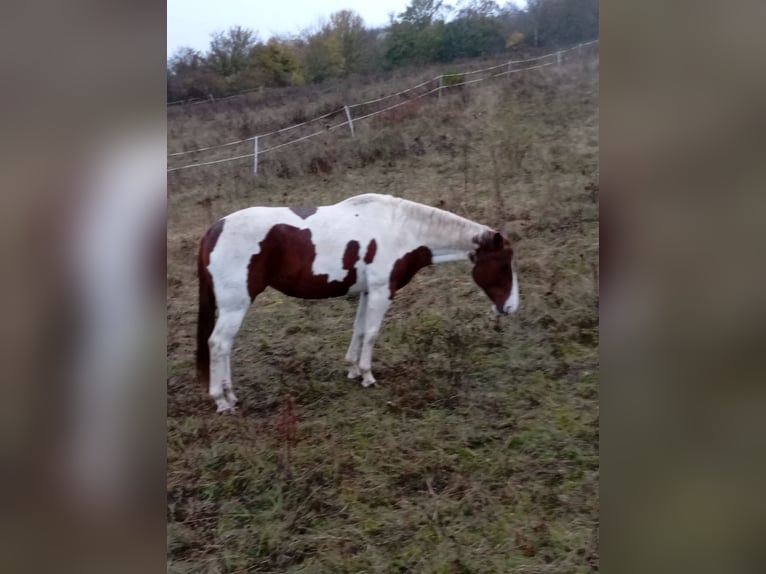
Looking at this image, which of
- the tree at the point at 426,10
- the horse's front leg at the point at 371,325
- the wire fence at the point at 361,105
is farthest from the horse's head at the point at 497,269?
the tree at the point at 426,10

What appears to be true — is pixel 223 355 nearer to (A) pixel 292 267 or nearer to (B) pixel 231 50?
(A) pixel 292 267

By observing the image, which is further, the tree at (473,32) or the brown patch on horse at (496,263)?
the brown patch on horse at (496,263)

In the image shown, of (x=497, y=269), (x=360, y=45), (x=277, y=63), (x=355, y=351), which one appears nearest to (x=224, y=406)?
(x=355, y=351)

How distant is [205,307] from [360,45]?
1.19 metres

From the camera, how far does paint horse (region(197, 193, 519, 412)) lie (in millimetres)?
2327

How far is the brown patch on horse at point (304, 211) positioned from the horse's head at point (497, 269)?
2.20 feet

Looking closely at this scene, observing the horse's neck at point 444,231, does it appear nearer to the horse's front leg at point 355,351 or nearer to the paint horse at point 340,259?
the paint horse at point 340,259

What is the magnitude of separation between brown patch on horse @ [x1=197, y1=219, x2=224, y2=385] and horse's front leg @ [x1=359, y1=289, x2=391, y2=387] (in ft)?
1.99

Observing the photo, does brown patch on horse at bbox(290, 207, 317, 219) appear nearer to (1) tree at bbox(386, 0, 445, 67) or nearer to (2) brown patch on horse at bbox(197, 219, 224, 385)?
(2) brown patch on horse at bbox(197, 219, 224, 385)

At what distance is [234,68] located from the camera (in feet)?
7.54

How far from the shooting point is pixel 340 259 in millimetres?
2424

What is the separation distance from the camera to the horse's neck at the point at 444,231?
239cm

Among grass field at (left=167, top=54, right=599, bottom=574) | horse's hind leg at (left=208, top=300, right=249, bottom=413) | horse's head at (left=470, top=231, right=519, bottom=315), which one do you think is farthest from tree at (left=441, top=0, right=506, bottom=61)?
horse's hind leg at (left=208, top=300, right=249, bottom=413)
